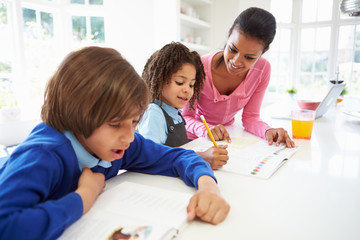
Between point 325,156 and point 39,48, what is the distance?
3.38 metres

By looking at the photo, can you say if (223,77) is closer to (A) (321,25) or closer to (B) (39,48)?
(B) (39,48)

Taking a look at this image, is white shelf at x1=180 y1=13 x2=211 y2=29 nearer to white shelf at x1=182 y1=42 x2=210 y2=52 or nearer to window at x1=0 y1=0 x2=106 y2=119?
white shelf at x1=182 y1=42 x2=210 y2=52

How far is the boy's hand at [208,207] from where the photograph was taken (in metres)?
0.52

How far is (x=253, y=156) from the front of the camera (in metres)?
0.96

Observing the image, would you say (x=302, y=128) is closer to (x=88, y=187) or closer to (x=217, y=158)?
(x=217, y=158)

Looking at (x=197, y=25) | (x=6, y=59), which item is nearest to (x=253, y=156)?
(x=6, y=59)

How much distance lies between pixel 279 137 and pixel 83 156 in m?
0.81

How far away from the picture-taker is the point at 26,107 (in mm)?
3189

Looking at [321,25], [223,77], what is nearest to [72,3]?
[223,77]

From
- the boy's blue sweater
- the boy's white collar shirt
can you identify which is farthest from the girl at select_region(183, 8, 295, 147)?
the boy's blue sweater

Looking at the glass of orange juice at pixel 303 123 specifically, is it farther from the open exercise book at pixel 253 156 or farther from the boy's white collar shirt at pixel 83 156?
the boy's white collar shirt at pixel 83 156

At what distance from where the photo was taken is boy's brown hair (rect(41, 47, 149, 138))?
23.3 inches

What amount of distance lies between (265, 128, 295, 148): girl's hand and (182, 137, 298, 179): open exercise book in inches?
0.7

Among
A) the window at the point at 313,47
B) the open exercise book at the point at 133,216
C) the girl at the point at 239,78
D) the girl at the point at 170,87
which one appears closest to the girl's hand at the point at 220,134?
the girl at the point at 239,78
